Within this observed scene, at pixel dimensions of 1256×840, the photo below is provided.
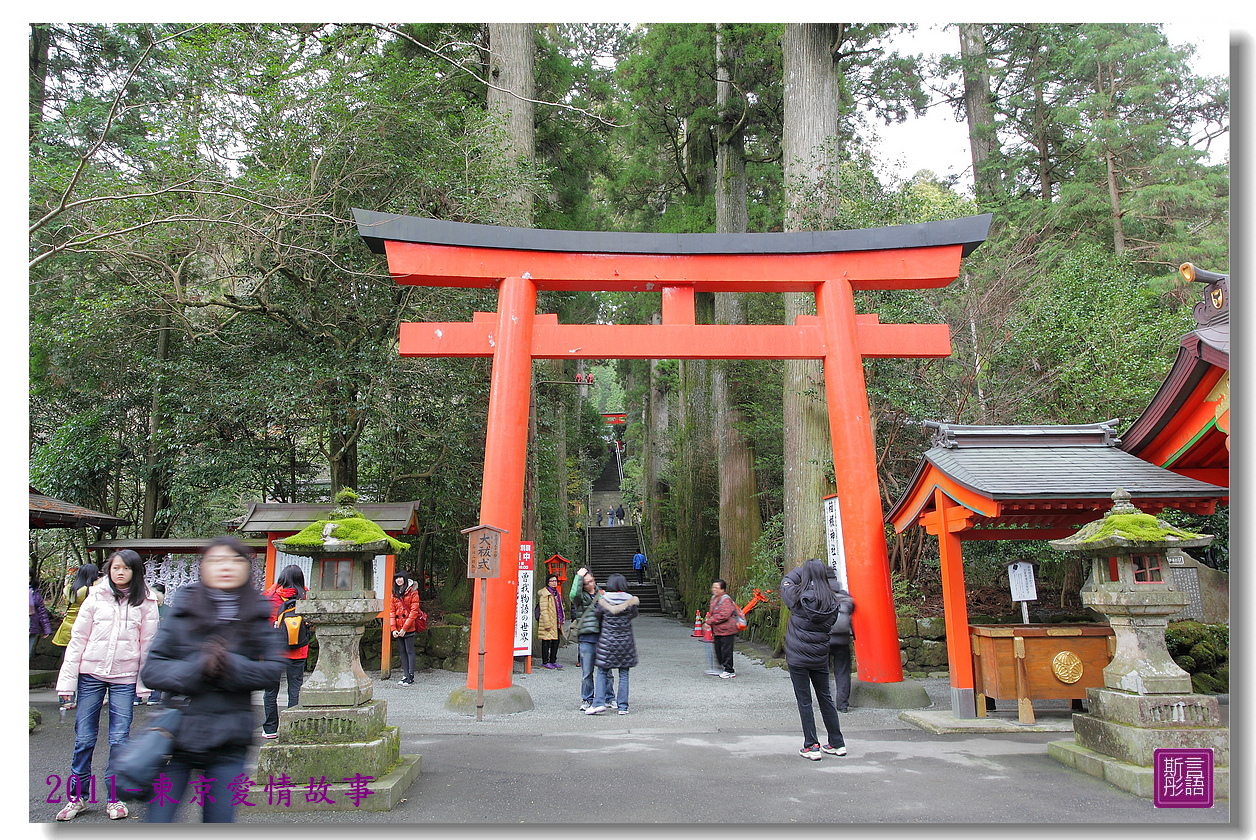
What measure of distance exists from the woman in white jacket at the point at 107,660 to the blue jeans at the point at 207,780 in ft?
4.65

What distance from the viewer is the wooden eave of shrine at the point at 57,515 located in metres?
8.62

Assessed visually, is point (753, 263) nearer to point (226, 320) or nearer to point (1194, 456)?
point (1194, 456)

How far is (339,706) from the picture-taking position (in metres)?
4.42

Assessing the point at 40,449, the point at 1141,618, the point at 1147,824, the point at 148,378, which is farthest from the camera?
the point at 40,449

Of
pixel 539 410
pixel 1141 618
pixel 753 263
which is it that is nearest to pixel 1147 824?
pixel 1141 618

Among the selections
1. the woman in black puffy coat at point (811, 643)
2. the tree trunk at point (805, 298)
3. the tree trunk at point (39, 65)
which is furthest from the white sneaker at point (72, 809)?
the tree trunk at point (39, 65)

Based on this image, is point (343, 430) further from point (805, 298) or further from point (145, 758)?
point (145, 758)

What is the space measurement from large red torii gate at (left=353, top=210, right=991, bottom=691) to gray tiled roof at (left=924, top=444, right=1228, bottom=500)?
1316 mm

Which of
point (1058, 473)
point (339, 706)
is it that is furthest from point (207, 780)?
point (1058, 473)

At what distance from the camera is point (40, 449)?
11641 mm

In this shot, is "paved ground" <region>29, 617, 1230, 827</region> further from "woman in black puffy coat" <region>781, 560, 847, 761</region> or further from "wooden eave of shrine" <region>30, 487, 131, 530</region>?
"wooden eave of shrine" <region>30, 487, 131, 530</region>

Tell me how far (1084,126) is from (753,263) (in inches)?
392

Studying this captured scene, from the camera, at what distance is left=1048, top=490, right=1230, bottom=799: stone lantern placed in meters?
4.46

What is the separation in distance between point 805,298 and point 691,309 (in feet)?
10.3
